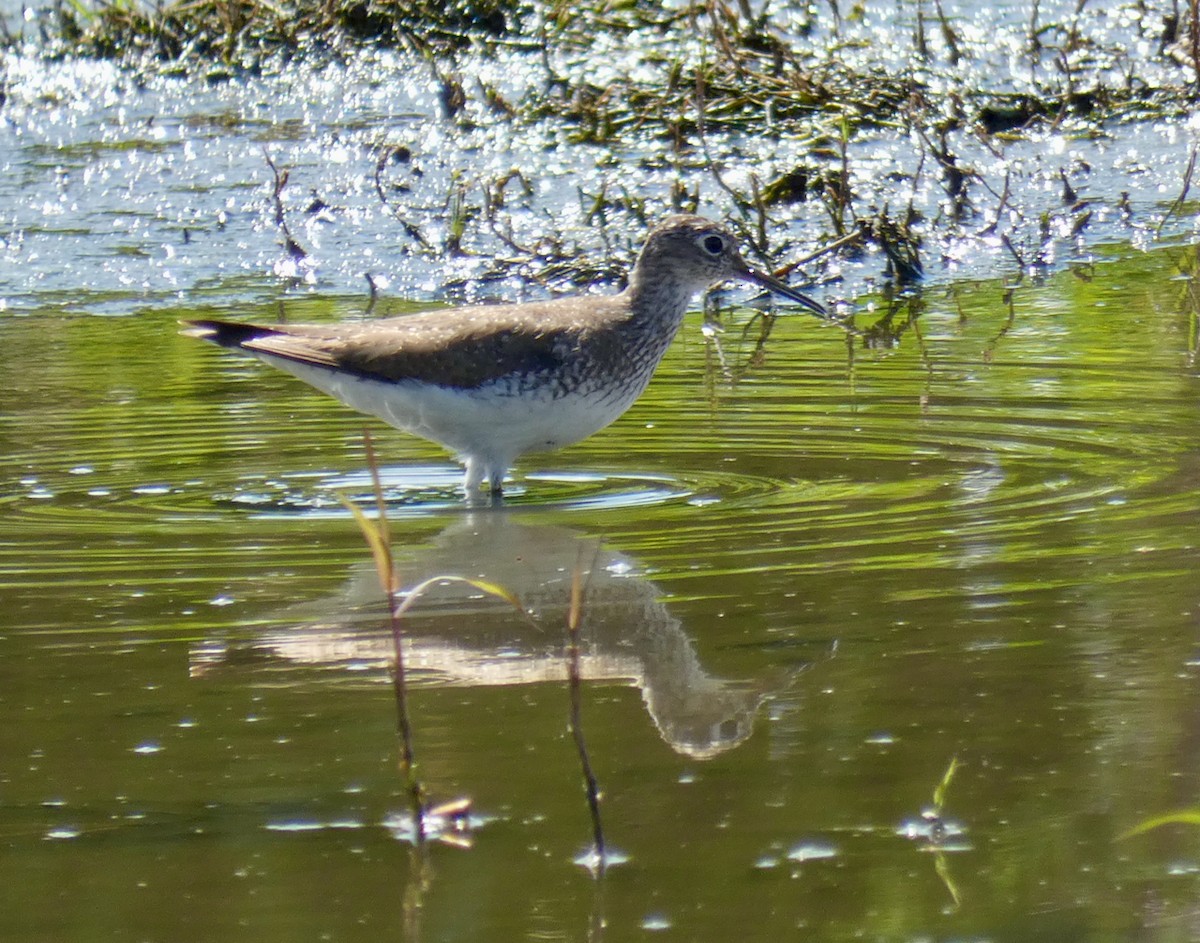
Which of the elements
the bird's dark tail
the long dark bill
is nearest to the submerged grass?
the long dark bill

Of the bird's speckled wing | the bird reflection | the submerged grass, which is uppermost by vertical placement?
the submerged grass

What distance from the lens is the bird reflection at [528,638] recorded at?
13.9 ft

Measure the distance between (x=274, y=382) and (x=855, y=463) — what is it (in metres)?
2.85

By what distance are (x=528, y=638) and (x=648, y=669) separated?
386mm

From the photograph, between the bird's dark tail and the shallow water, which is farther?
the bird's dark tail

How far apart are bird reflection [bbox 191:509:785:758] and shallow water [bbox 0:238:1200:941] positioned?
0.05ft

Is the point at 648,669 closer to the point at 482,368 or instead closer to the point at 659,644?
the point at 659,644

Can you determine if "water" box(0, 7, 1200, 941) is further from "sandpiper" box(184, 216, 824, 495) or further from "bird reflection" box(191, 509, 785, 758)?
"sandpiper" box(184, 216, 824, 495)

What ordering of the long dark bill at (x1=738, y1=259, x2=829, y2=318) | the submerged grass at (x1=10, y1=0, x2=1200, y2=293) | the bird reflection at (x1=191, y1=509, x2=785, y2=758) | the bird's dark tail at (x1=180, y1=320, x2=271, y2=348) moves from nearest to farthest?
the bird reflection at (x1=191, y1=509, x2=785, y2=758) → the bird's dark tail at (x1=180, y1=320, x2=271, y2=348) → the long dark bill at (x1=738, y1=259, x2=829, y2=318) → the submerged grass at (x1=10, y1=0, x2=1200, y2=293)

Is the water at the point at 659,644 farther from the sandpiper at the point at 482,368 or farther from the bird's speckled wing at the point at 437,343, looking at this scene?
the bird's speckled wing at the point at 437,343

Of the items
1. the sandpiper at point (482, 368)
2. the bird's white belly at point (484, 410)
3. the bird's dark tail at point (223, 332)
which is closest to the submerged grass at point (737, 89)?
the sandpiper at point (482, 368)

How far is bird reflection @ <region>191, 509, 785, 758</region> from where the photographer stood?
423 cm

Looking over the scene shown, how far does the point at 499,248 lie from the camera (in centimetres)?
1063

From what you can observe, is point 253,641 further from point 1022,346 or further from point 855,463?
point 1022,346
